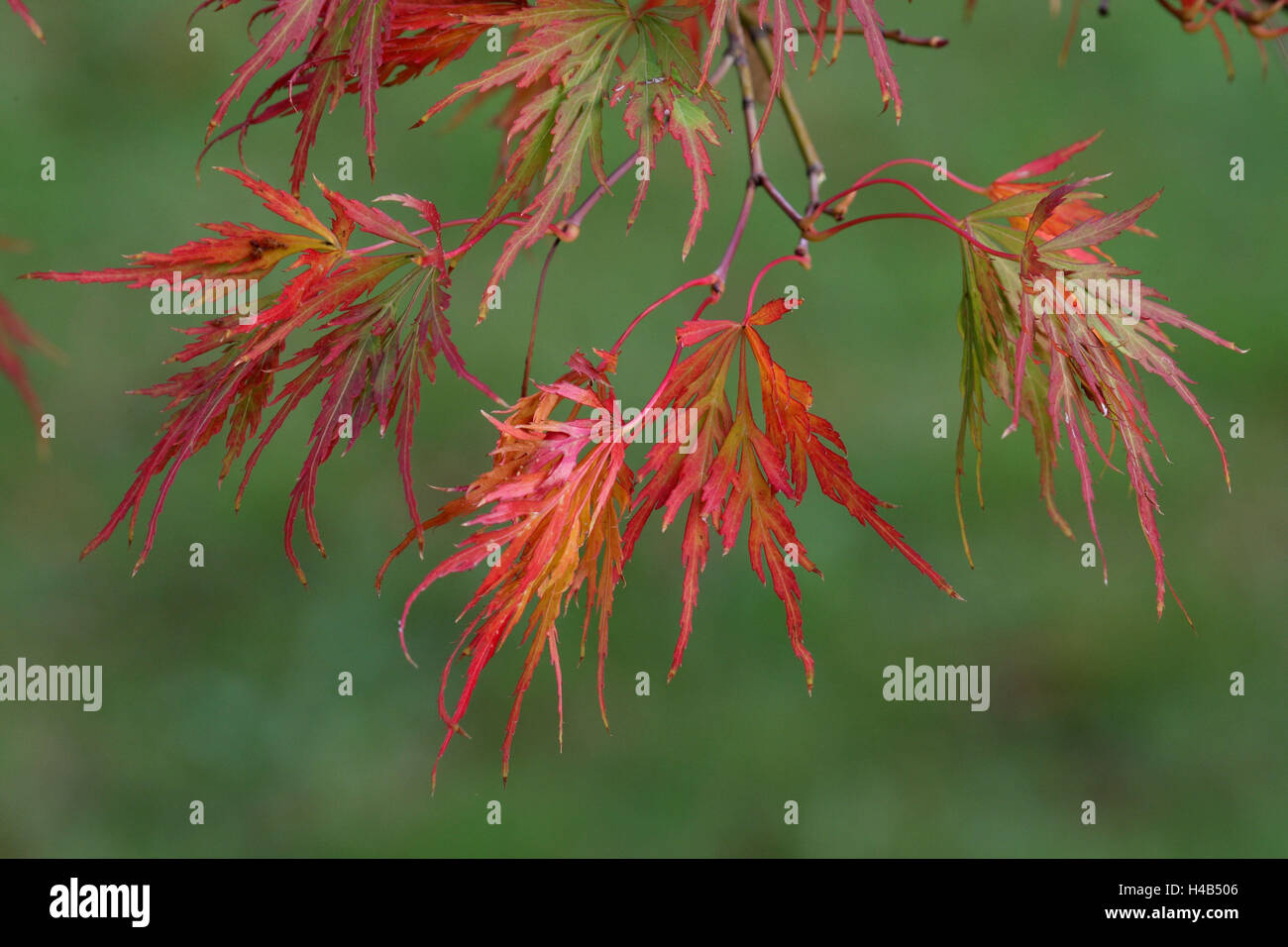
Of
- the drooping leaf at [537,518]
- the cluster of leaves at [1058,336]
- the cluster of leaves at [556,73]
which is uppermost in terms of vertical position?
the cluster of leaves at [556,73]

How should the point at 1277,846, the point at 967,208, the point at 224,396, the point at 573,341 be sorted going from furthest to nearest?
1. the point at 967,208
2. the point at 573,341
3. the point at 1277,846
4. the point at 224,396

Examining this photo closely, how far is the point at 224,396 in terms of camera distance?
96 cm

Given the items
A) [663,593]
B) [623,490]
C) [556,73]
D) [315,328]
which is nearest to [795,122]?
[556,73]

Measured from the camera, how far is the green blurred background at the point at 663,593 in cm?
214

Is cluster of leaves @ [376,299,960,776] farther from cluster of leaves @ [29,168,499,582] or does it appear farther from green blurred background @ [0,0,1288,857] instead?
green blurred background @ [0,0,1288,857]

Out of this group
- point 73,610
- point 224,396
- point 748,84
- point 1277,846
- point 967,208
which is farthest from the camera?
point 967,208

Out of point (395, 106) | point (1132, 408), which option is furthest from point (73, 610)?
point (1132, 408)

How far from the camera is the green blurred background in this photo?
2.14 meters

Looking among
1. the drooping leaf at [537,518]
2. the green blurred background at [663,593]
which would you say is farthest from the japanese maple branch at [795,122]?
the green blurred background at [663,593]

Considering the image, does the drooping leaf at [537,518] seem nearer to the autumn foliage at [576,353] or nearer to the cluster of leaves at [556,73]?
the autumn foliage at [576,353]

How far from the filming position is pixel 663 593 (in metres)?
2.31

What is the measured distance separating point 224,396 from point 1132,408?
0.75m

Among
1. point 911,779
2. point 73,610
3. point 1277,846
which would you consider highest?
point 73,610

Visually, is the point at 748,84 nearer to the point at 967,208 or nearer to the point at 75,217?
the point at 967,208
